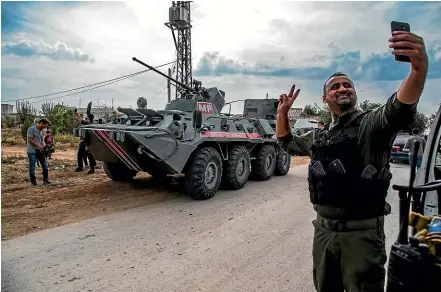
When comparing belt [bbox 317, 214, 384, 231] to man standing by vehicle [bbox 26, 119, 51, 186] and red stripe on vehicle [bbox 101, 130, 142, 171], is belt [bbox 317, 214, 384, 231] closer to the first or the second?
red stripe on vehicle [bbox 101, 130, 142, 171]

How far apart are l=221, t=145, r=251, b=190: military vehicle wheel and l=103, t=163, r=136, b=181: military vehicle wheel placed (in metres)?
2.25

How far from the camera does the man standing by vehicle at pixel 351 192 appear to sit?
1.96 m

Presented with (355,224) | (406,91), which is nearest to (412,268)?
(355,224)

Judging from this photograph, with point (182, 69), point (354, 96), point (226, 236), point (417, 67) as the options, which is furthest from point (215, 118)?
point (182, 69)

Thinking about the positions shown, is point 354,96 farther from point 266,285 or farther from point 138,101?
point 138,101

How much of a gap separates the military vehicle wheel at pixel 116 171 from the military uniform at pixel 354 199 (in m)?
6.73

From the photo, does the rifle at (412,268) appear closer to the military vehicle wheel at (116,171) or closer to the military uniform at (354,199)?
the military uniform at (354,199)

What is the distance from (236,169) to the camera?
7.66 metres

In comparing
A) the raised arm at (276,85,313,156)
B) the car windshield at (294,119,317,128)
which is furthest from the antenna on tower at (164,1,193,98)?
the raised arm at (276,85,313,156)

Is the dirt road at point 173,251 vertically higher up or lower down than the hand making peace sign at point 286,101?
lower down

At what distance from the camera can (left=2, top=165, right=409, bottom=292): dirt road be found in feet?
10.9

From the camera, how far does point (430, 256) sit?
1.41 meters

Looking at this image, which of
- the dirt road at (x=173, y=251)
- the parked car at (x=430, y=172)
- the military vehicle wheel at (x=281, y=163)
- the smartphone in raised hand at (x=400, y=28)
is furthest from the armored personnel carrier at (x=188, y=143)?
the smartphone in raised hand at (x=400, y=28)

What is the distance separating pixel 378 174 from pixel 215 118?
567 cm
